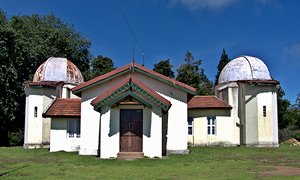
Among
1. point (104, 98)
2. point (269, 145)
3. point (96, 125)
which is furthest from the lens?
point (269, 145)

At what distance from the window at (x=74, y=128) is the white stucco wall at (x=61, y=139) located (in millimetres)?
214

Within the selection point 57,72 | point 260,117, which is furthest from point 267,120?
point 57,72

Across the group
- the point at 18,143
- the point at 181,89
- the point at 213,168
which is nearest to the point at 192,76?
the point at 18,143

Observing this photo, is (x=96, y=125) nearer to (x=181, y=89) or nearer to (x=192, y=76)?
(x=181, y=89)

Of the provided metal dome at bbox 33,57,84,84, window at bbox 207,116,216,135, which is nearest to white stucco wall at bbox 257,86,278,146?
window at bbox 207,116,216,135

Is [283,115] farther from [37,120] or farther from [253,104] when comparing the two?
[37,120]

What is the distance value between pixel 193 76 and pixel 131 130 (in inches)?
1497

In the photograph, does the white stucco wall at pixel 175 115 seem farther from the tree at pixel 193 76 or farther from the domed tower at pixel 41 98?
the tree at pixel 193 76

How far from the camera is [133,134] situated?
22.2m

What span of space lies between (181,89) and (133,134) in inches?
187

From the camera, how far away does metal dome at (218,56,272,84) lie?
32.9 metres

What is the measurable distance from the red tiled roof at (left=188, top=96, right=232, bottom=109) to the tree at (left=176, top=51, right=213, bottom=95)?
21513 mm

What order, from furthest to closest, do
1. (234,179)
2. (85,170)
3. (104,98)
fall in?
(104,98)
(85,170)
(234,179)

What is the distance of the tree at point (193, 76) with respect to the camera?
58359 millimetres
